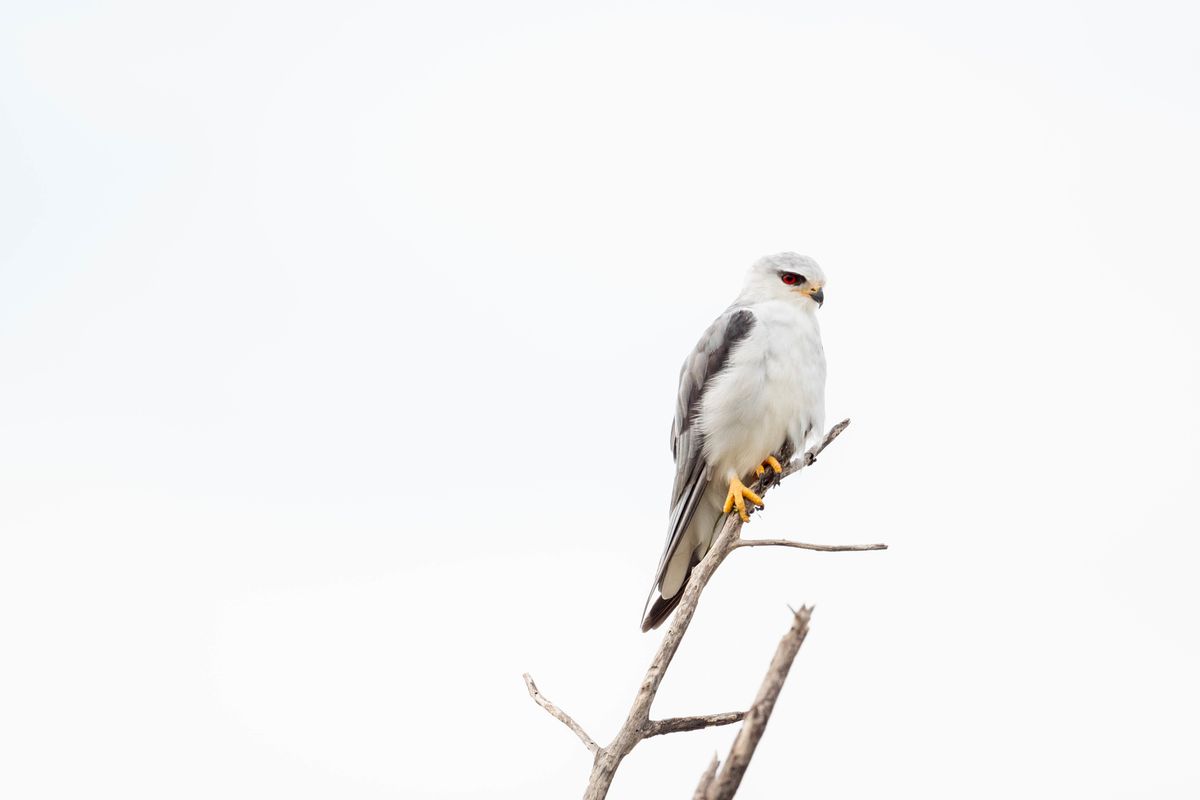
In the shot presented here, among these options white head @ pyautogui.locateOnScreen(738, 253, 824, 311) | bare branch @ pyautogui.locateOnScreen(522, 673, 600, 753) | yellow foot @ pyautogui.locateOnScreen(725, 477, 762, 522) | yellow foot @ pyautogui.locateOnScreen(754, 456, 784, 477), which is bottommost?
bare branch @ pyautogui.locateOnScreen(522, 673, 600, 753)

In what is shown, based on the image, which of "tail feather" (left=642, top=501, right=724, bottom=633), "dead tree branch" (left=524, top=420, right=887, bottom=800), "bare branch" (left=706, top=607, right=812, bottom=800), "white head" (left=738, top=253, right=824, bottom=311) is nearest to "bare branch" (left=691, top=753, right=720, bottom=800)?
"bare branch" (left=706, top=607, right=812, bottom=800)

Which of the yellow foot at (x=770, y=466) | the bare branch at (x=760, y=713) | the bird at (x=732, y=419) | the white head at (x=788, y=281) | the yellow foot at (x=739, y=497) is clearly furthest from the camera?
the white head at (x=788, y=281)

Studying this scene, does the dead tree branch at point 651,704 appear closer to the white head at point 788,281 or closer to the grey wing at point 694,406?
the grey wing at point 694,406

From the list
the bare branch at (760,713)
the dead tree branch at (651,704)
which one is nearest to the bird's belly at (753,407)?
the dead tree branch at (651,704)

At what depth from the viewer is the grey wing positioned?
7.48 m

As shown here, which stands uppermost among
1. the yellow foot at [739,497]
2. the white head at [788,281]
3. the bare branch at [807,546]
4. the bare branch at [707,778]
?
the white head at [788,281]

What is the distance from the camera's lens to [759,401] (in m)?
7.44

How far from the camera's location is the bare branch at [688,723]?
5742 millimetres

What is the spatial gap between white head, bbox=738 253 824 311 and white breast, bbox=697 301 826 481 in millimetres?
474

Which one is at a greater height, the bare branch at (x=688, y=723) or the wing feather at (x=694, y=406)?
the wing feather at (x=694, y=406)

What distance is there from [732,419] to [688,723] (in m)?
2.11

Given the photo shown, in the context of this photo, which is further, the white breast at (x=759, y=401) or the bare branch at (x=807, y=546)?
the white breast at (x=759, y=401)

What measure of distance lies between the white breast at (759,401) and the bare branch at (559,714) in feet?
6.19

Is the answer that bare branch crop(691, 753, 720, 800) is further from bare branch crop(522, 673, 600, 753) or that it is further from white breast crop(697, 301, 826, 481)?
white breast crop(697, 301, 826, 481)
